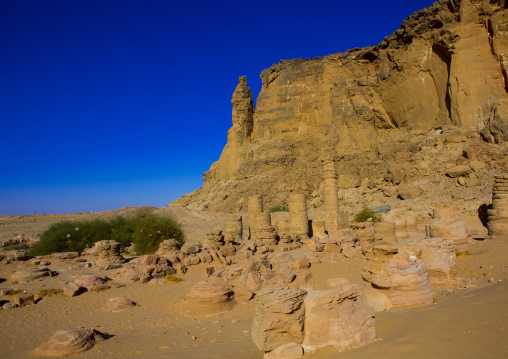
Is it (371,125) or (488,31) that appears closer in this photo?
(488,31)

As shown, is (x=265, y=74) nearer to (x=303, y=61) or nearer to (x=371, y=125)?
(x=303, y=61)

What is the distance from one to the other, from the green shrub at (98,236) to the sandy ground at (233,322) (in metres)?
6.47

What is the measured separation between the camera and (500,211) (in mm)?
13297

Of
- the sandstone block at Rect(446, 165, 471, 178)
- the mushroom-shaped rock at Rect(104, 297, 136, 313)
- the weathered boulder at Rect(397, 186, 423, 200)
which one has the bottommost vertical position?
the mushroom-shaped rock at Rect(104, 297, 136, 313)

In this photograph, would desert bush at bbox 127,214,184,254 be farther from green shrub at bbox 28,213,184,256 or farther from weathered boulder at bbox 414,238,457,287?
weathered boulder at bbox 414,238,457,287

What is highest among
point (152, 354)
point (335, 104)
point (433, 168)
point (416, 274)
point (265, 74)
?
point (265, 74)

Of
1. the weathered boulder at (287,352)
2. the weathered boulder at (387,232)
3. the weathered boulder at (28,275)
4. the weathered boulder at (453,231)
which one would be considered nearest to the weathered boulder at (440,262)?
the weathered boulder at (453,231)

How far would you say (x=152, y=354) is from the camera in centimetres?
572

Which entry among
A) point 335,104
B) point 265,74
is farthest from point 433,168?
point 265,74

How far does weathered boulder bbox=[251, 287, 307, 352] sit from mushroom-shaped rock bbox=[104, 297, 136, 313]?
531 cm

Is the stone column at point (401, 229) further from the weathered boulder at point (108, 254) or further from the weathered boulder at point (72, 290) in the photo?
the weathered boulder at point (72, 290)

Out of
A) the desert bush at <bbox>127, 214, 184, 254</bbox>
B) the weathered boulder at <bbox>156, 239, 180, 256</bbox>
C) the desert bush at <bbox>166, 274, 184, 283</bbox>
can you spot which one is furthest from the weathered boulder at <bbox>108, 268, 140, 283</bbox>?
the desert bush at <bbox>127, 214, 184, 254</bbox>

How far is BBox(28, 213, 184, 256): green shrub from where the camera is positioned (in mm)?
19531

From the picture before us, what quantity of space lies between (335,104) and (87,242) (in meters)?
37.0
